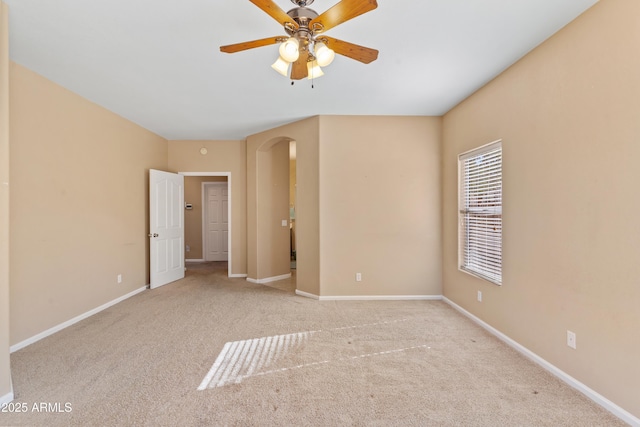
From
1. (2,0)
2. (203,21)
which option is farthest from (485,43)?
(2,0)

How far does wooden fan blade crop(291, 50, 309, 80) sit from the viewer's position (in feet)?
6.48

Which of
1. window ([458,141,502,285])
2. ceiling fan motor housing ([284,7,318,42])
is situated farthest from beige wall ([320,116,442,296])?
ceiling fan motor housing ([284,7,318,42])

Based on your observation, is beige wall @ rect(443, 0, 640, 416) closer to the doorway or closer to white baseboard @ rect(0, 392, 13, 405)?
white baseboard @ rect(0, 392, 13, 405)

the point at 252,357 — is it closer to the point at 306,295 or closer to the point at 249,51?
the point at 306,295

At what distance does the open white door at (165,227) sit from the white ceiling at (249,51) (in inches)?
56.8

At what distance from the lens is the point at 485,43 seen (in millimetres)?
2402

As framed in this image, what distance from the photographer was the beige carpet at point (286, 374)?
1.86m

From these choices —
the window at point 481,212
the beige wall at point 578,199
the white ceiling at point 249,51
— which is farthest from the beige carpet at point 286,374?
the white ceiling at point 249,51

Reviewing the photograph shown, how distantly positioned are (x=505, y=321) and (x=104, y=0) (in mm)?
4145

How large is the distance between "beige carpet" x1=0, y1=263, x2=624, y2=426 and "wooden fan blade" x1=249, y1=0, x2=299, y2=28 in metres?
2.37

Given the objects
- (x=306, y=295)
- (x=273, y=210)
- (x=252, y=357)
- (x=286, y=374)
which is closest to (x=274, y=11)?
(x=286, y=374)

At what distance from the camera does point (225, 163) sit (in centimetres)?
573

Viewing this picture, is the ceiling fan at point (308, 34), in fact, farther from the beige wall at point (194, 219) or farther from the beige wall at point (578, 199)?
the beige wall at point (194, 219)

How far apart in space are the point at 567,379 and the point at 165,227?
555cm
